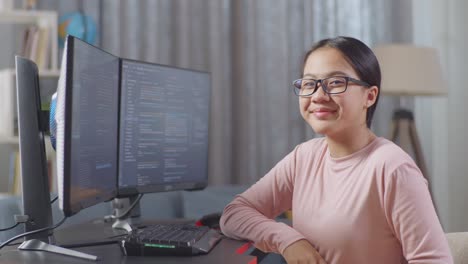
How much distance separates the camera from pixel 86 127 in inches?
47.6

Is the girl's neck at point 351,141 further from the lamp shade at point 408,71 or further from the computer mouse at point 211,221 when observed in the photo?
the lamp shade at point 408,71

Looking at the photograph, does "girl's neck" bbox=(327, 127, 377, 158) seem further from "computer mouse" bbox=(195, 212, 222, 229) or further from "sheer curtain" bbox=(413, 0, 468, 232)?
"sheer curtain" bbox=(413, 0, 468, 232)

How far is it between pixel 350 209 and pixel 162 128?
571 millimetres

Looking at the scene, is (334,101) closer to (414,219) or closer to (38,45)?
(414,219)

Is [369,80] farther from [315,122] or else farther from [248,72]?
[248,72]

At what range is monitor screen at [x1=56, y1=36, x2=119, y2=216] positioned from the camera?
111 centimetres

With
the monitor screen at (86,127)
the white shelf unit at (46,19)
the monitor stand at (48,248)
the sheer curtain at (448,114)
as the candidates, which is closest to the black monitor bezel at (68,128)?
the monitor screen at (86,127)

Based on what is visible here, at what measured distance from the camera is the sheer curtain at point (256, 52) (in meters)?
3.65

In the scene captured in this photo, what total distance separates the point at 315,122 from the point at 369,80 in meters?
0.15

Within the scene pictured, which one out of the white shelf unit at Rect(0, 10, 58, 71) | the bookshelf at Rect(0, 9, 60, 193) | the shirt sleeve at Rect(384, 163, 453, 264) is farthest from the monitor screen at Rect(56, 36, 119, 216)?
the white shelf unit at Rect(0, 10, 58, 71)

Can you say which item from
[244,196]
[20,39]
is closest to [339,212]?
[244,196]

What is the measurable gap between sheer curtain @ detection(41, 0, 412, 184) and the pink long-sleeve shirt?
212cm

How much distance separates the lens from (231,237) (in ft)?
4.86

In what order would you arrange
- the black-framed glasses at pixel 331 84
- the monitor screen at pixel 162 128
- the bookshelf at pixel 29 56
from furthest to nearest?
the bookshelf at pixel 29 56 < the monitor screen at pixel 162 128 < the black-framed glasses at pixel 331 84
